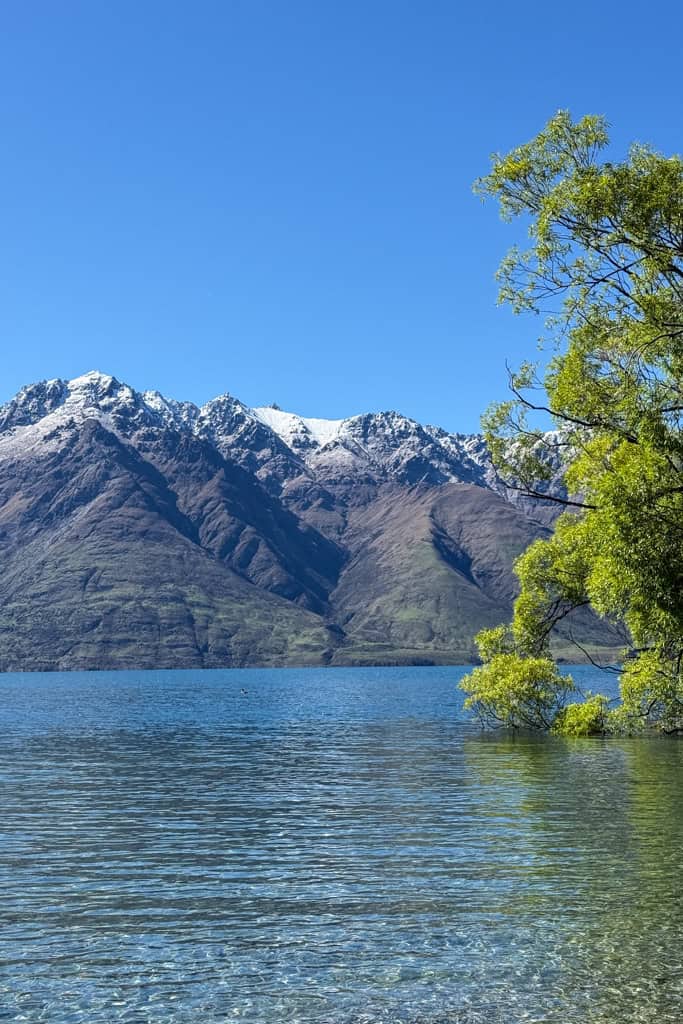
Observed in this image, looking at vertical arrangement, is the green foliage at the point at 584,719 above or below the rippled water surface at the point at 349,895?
below

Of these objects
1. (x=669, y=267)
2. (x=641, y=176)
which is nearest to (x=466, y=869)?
(x=669, y=267)

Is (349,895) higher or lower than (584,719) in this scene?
higher

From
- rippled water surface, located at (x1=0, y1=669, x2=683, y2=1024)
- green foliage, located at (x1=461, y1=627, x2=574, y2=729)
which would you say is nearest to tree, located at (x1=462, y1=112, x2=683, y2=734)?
rippled water surface, located at (x1=0, y1=669, x2=683, y2=1024)

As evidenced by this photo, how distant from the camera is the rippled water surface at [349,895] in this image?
67.7ft

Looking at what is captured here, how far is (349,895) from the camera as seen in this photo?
1180 inches

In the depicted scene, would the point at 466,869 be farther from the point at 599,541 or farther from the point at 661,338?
the point at 661,338

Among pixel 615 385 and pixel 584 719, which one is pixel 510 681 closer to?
pixel 584 719

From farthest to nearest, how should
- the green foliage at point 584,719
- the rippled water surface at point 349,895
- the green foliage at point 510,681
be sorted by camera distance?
the green foliage at point 584,719
the green foliage at point 510,681
the rippled water surface at point 349,895

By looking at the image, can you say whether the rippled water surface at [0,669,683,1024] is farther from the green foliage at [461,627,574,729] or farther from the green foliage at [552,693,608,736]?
the green foliage at [552,693,608,736]

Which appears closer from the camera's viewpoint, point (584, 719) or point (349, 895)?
point (349, 895)

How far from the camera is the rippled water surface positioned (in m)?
20.6

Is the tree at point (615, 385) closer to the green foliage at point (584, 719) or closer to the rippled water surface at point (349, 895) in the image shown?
the rippled water surface at point (349, 895)

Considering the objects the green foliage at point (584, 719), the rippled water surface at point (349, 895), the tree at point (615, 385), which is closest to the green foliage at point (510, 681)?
the green foliage at point (584, 719)

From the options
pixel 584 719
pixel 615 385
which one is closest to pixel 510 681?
pixel 584 719
